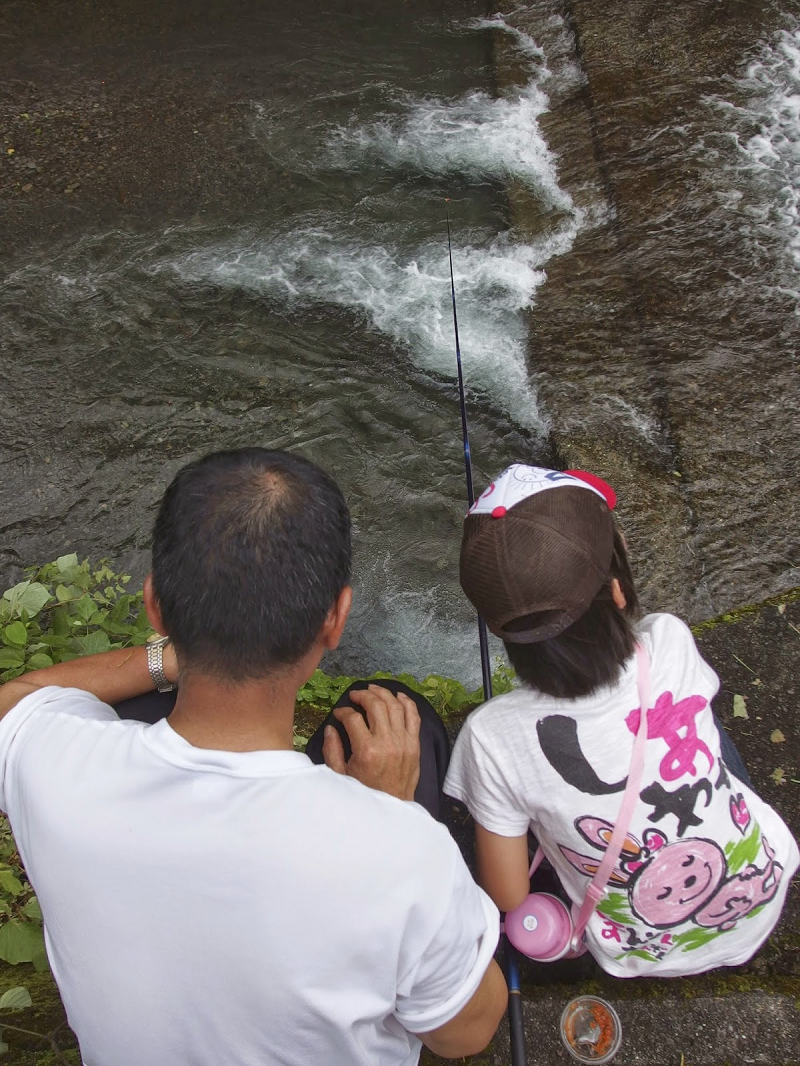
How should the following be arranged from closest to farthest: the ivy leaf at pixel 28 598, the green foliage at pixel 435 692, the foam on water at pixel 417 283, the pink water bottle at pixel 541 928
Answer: the pink water bottle at pixel 541 928 < the ivy leaf at pixel 28 598 < the green foliage at pixel 435 692 < the foam on water at pixel 417 283

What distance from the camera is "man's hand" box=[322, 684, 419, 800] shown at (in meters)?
1.68

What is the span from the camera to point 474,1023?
1400mm

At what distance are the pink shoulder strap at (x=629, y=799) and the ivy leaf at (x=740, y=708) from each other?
0.94 m

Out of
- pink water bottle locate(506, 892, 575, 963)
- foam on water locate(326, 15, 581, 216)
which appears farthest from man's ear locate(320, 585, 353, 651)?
foam on water locate(326, 15, 581, 216)

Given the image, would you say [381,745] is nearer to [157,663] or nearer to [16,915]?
[157,663]

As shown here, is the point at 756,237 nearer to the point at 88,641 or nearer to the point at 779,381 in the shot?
the point at 779,381

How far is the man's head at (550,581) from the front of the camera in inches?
59.2

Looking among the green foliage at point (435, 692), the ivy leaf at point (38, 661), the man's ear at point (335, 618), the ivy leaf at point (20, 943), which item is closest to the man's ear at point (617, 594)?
the man's ear at point (335, 618)

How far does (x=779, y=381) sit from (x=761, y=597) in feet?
3.72

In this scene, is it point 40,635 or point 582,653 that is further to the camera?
point 40,635

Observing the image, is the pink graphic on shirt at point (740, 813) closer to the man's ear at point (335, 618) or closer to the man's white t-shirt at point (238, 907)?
the man's white t-shirt at point (238, 907)

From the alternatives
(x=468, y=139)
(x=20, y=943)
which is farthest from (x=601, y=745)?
(x=468, y=139)

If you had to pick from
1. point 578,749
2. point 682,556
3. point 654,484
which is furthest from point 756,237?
point 578,749

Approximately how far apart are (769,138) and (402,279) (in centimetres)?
243
